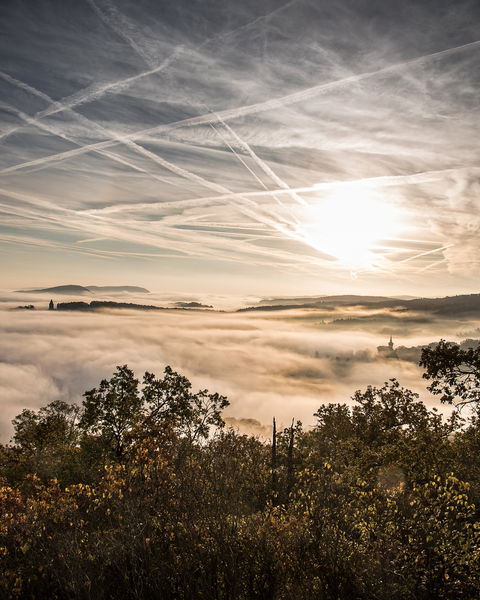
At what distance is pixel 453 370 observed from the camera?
46.9 ft

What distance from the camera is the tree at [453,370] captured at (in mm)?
14156

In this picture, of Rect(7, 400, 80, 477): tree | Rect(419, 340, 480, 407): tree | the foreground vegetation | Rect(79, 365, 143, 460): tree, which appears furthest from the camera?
Rect(7, 400, 80, 477): tree

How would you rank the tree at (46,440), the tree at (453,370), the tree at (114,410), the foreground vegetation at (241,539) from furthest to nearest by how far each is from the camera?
the tree at (46,440)
the tree at (114,410)
the tree at (453,370)
the foreground vegetation at (241,539)

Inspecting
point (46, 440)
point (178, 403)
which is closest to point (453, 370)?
point (178, 403)

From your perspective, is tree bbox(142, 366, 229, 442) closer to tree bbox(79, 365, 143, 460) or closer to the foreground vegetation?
tree bbox(79, 365, 143, 460)

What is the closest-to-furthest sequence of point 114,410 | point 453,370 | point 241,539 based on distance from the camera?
point 453,370 < point 241,539 < point 114,410

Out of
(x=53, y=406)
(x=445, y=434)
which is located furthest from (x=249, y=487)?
(x=53, y=406)

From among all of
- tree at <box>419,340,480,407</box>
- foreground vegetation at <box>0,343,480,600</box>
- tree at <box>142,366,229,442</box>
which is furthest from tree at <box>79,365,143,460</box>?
tree at <box>419,340,480,407</box>

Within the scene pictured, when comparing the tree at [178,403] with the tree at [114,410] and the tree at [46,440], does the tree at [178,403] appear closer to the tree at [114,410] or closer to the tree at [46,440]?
the tree at [114,410]

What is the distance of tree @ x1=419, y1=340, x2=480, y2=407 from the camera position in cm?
1416

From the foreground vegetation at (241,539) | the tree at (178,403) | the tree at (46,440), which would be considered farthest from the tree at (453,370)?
the tree at (46,440)

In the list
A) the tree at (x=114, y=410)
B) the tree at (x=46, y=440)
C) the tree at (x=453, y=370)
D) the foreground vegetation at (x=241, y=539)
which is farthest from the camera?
the tree at (x=46, y=440)

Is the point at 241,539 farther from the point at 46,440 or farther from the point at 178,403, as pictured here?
the point at 46,440

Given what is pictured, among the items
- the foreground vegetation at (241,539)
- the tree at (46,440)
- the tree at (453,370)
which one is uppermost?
the tree at (453,370)
